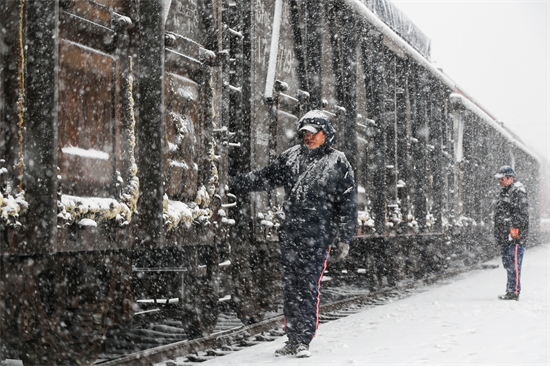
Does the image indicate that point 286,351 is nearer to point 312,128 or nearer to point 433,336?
point 433,336

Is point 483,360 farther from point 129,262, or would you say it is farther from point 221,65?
point 221,65

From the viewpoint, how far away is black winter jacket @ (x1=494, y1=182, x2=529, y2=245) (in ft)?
29.2

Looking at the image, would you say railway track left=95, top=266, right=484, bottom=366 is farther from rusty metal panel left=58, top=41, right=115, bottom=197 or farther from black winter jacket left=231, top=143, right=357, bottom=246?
rusty metal panel left=58, top=41, right=115, bottom=197

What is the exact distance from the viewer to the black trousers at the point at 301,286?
195 inches

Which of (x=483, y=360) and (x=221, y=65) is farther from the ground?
(x=221, y=65)

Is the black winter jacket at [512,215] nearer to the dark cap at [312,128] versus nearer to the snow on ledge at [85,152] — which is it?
the dark cap at [312,128]

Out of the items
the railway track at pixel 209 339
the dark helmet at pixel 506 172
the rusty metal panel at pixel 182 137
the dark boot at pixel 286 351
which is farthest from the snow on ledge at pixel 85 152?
the dark helmet at pixel 506 172

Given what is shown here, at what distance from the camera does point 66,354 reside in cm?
388

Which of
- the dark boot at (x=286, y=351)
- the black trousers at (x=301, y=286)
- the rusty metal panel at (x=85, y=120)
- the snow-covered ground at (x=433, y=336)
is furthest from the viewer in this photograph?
the black trousers at (x=301, y=286)

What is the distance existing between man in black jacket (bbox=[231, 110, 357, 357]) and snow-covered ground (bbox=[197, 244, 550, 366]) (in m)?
0.36

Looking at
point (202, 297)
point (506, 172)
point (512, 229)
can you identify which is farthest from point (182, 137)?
point (506, 172)

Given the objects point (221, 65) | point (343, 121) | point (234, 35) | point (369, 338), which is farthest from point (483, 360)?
point (343, 121)

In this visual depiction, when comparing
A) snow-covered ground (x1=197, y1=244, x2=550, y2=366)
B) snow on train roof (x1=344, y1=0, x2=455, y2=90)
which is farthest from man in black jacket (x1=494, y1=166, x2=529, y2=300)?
snow on train roof (x1=344, y1=0, x2=455, y2=90)

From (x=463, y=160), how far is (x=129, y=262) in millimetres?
11430
